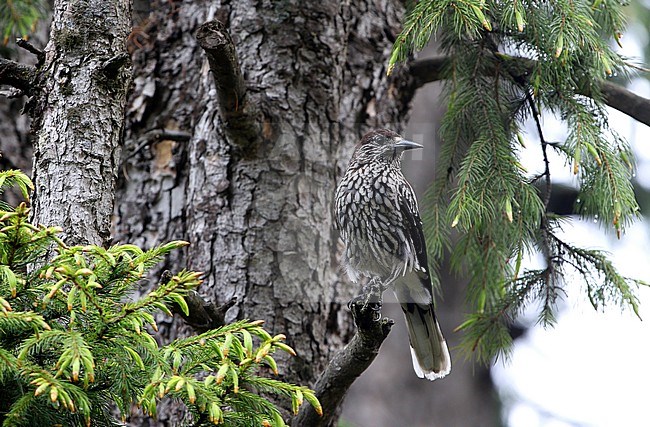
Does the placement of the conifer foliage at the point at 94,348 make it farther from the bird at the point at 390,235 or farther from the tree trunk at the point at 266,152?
the bird at the point at 390,235

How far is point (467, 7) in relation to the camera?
93.3 inches

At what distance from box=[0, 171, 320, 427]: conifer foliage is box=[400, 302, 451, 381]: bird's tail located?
1289 millimetres

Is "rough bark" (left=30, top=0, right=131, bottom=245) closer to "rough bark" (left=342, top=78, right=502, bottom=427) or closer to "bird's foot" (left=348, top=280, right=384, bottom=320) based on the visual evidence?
"bird's foot" (left=348, top=280, right=384, bottom=320)

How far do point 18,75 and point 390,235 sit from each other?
1527 mm

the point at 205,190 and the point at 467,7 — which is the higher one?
the point at 467,7

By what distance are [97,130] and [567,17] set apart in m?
1.68

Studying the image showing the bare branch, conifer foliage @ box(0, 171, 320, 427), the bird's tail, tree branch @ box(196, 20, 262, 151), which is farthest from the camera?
the bird's tail

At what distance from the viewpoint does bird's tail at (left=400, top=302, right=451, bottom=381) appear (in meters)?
3.05

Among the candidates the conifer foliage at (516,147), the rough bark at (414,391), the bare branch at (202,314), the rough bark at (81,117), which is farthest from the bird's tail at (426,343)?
the rough bark at (414,391)

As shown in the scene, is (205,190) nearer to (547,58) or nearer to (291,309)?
(291,309)

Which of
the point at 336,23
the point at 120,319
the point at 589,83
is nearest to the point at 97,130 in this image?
the point at 120,319

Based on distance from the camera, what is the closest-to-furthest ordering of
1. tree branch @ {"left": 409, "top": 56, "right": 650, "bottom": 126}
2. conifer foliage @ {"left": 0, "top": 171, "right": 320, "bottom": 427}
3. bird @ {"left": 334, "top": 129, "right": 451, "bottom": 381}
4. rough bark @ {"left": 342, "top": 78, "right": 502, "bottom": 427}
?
conifer foliage @ {"left": 0, "top": 171, "right": 320, "bottom": 427} → tree branch @ {"left": 409, "top": 56, "right": 650, "bottom": 126} → bird @ {"left": 334, "top": 129, "right": 451, "bottom": 381} → rough bark @ {"left": 342, "top": 78, "right": 502, "bottom": 427}

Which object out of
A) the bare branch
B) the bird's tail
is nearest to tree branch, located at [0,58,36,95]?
the bare branch

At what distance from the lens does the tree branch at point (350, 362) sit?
2271 mm
